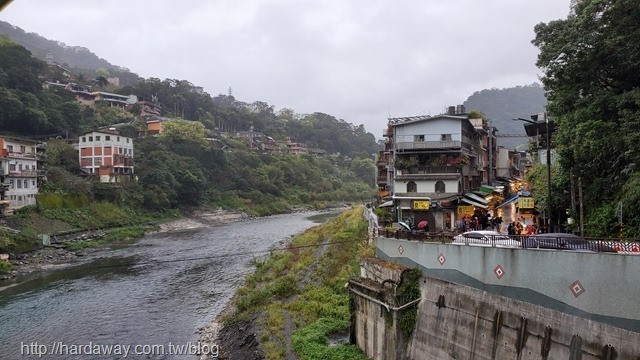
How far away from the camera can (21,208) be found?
2088 inches

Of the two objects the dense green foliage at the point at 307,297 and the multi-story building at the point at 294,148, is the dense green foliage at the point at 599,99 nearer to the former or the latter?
the dense green foliage at the point at 307,297

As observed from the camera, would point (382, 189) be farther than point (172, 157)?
No

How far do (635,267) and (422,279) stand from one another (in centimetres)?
719

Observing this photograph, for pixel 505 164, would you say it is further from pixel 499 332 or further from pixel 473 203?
pixel 499 332

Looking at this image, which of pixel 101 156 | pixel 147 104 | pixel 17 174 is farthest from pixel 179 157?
pixel 147 104

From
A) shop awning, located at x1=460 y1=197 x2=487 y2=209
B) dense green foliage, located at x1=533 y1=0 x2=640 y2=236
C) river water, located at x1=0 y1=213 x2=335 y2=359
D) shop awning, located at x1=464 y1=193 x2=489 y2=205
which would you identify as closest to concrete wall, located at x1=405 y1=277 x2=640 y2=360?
dense green foliage, located at x1=533 y1=0 x2=640 y2=236

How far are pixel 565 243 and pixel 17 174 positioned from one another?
6143cm

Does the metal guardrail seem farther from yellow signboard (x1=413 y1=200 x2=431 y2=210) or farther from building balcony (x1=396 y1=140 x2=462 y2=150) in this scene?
building balcony (x1=396 y1=140 x2=462 y2=150)


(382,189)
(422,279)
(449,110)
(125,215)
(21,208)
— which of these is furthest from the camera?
(125,215)

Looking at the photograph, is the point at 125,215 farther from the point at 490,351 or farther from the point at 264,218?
the point at 490,351

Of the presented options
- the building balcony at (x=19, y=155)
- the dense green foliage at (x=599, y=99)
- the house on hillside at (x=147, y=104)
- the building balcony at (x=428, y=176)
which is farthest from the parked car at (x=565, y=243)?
the house on hillside at (x=147, y=104)

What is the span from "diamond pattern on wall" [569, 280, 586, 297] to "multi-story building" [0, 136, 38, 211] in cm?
5857

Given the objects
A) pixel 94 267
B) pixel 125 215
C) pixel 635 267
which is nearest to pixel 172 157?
pixel 125 215

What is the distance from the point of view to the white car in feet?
49.7
